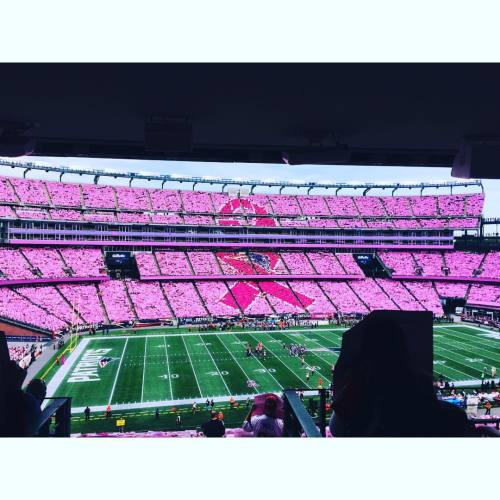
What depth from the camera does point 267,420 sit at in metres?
4.09

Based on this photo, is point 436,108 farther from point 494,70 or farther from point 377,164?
point 377,164

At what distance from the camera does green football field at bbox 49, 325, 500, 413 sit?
65.1 feet

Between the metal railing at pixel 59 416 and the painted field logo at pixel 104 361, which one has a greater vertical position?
the metal railing at pixel 59 416

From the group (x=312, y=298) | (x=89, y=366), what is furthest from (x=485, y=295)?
(x=89, y=366)

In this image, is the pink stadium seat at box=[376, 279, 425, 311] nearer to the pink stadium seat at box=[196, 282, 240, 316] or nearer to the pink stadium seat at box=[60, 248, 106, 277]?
the pink stadium seat at box=[196, 282, 240, 316]

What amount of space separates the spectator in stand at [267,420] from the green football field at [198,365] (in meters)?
15.5

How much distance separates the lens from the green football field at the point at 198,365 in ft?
65.1

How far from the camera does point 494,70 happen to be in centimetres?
323

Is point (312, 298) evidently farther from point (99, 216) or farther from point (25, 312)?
point (25, 312)

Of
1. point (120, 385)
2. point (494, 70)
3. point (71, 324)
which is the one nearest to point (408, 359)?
point (494, 70)

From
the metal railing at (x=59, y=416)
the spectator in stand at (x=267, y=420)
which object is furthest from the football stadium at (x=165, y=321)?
the spectator in stand at (x=267, y=420)

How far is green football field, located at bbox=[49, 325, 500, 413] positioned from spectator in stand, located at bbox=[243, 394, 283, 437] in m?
15.5

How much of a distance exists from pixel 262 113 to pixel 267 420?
3.17m

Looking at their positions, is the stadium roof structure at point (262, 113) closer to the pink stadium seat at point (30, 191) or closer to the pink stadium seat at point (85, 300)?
the pink stadium seat at point (85, 300)
